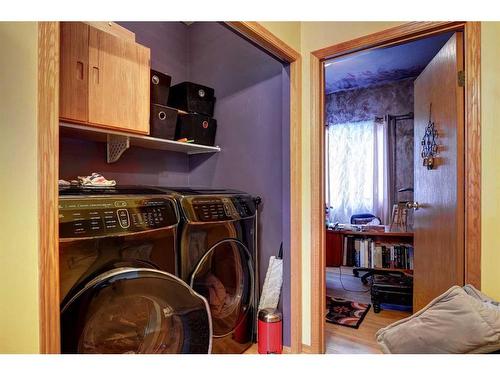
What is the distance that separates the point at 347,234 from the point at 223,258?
96.4 inches

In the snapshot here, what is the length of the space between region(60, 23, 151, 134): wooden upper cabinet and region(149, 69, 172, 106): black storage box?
20 cm

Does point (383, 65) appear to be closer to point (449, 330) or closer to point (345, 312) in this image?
point (345, 312)

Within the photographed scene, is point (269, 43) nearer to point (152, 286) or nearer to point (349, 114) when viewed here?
point (152, 286)

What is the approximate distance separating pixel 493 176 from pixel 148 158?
1971 millimetres

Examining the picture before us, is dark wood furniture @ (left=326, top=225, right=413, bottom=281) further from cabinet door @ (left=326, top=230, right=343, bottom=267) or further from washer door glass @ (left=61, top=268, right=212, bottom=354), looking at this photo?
washer door glass @ (left=61, top=268, right=212, bottom=354)

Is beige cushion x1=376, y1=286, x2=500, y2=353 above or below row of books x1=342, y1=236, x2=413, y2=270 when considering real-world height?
above

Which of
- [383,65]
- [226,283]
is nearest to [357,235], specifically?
[383,65]

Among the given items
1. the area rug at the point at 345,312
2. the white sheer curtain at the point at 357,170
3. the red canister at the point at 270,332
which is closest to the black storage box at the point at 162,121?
the red canister at the point at 270,332

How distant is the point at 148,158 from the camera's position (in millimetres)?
1966

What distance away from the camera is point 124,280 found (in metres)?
1.01

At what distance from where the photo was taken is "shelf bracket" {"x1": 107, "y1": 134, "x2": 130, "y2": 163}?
1516mm

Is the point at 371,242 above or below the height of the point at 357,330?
above

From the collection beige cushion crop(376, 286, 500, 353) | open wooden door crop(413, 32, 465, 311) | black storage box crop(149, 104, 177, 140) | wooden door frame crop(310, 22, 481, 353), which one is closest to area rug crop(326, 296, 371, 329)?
open wooden door crop(413, 32, 465, 311)

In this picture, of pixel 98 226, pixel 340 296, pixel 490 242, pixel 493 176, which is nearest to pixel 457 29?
pixel 493 176
